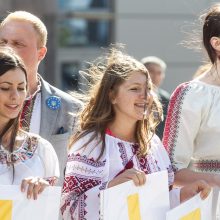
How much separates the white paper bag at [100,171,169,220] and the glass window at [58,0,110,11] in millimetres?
10375

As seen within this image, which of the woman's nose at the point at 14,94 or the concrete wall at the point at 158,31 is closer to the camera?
the woman's nose at the point at 14,94

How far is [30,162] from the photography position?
4074 mm

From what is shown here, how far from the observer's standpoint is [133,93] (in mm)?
4422

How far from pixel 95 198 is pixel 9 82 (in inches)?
25.2

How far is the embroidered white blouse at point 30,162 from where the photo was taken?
3992mm

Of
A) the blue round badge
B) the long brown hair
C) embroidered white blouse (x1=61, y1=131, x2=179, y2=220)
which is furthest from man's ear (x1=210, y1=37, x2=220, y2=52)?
the blue round badge

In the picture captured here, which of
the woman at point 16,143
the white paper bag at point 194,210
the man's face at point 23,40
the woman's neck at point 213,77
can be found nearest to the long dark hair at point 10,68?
the woman at point 16,143

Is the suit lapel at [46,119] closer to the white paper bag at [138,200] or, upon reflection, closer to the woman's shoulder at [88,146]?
the woman's shoulder at [88,146]

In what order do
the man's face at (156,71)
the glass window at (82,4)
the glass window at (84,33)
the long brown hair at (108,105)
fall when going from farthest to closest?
the glass window at (84,33)
the glass window at (82,4)
the man's face at (156,71)
the long brown hair at (108,105)

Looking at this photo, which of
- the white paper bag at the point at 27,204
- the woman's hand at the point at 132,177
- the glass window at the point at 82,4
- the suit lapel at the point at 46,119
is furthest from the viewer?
the glass window at the point at 82,4

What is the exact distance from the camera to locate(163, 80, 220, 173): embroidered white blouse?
4559mm

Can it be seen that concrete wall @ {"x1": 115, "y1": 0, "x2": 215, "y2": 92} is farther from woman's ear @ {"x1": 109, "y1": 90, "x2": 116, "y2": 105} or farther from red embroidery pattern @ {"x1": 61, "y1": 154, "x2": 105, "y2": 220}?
red embroidery pattern @ {"x1": 61, "y1": 154, "x2": 105, "y2": 220}

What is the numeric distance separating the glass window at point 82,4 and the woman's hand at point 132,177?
1043 centimetres

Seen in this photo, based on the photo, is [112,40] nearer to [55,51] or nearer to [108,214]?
[55,51]
